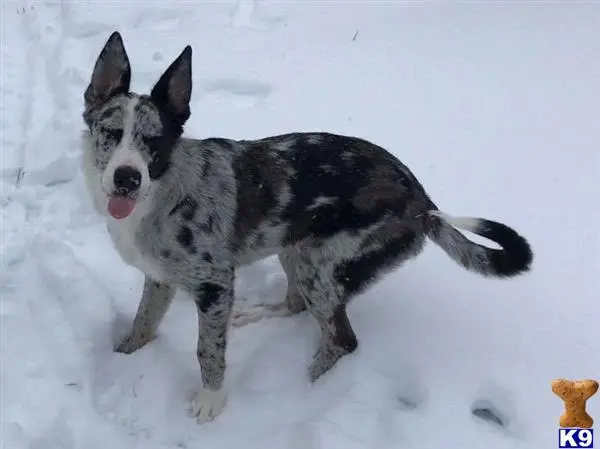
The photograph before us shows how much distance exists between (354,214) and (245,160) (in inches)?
24.0

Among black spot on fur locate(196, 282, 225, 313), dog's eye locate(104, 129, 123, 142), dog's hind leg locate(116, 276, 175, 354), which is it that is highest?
dog's eye locate(104, 129, 123, 142)

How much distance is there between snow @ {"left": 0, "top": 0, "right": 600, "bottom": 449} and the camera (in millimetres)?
3885

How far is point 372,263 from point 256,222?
61 cm

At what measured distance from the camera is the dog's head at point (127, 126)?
339 cm

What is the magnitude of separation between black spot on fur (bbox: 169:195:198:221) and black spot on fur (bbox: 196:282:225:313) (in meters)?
0.34

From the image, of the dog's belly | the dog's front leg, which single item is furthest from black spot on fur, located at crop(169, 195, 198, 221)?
the dog's front leg

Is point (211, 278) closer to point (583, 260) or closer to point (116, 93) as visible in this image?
point (116, 93)

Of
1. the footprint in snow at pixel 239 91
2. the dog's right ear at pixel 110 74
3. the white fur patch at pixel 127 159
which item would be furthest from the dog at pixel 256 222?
the footprint in snow at pixel 239 91

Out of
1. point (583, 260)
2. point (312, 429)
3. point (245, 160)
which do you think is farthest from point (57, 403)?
point (583, 260)

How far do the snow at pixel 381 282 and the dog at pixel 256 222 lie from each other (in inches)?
9.2

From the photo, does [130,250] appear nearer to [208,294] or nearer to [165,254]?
[165,254]

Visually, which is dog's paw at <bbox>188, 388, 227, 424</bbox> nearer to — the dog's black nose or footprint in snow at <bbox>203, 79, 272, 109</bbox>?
the dog's black nose

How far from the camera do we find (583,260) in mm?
4621

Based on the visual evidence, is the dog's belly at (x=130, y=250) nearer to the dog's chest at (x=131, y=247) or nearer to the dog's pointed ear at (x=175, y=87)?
the dog's chest at (x=131, y=247)
